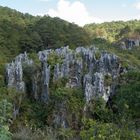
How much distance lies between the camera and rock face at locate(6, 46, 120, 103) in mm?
22656

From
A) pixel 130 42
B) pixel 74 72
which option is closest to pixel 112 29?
pixel 130 42

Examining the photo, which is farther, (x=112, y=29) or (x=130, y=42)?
(x=112, y=29)

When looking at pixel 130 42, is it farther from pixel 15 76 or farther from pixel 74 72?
pixel 15 76

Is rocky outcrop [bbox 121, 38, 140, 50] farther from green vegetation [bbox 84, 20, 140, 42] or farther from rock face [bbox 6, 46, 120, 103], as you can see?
rock face [bbox 6, 46, 120, 103]

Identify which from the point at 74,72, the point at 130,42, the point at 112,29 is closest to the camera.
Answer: the point at 74,72

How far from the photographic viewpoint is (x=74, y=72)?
2350cm

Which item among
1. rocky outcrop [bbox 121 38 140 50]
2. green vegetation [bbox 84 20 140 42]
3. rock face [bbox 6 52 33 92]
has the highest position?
green vegetation [bbox 84 20 140 42]

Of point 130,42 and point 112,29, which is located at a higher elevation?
point 112,29

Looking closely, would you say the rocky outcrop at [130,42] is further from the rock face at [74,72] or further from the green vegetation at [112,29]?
the rock face at [74,72]

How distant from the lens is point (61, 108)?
21.9 m

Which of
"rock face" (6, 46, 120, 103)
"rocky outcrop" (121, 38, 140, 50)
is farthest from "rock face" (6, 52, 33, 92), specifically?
"rocky outcrop" (121, 38, 140, 50)

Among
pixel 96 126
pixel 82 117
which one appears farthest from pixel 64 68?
pixel 96 126

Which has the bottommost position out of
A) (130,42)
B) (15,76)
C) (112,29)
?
(15,76)

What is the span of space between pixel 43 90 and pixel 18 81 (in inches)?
54.9
